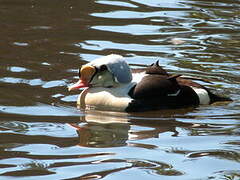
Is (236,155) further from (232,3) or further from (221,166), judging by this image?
(232,3)

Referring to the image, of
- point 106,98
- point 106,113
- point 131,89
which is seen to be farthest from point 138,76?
point 106,113

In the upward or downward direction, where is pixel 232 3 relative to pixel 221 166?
upward

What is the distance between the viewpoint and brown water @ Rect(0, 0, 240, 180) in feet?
23.0

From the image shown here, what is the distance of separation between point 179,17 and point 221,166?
6937 millimetres

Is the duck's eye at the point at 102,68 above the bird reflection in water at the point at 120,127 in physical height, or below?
above

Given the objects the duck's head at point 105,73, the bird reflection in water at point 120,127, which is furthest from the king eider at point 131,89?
the bird reflection in water at point 120,127

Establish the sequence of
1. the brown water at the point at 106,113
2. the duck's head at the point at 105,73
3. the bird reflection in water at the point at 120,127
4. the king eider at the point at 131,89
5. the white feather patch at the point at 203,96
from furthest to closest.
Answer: the white feather patch at the point at 203,96 < the duck's head at the point at 105,73 < the king eider at the point at 131,89 < the bird reflection in water at the point at 120,127 < the brown water at the point at 106,113

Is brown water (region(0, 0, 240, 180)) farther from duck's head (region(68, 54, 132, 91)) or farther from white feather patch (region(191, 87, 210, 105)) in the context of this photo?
duck's head (region(68, 54, 132, 91))

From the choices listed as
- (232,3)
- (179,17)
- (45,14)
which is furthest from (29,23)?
(232,3)

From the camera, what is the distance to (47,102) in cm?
914

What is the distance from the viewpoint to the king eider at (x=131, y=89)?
348 inches

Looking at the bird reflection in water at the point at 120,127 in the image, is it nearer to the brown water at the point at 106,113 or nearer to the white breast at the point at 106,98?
the brown water at the point at 106,113

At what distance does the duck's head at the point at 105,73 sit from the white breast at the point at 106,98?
0.07 meters

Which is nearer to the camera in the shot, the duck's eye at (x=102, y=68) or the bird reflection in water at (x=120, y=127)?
the bird reflection in water at (x=120, y=127)
